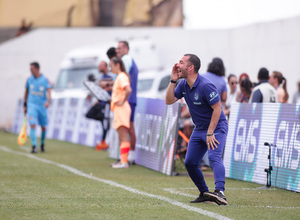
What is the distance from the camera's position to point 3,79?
96.7ft

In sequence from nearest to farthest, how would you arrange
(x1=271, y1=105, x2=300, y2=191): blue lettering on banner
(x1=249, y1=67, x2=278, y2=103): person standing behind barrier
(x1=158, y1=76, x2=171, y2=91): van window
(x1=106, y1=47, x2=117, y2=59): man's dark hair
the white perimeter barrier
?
(x1=271, y1=105, x2=300, y2=191): blue lettering on banner
(x1=249, y1=67, x2=278, y2=103): person standing behind barrier
the white perimeter barrier
(x1=106, y1=47, x2=117, y2=59): man's dark hair
(x1=158, y1=76, x2=171, y2=91): van window

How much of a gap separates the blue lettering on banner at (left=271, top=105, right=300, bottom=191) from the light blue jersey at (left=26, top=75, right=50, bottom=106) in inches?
274

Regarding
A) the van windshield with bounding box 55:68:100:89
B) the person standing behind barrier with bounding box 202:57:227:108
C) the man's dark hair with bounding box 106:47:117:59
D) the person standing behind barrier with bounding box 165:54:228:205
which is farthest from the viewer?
the van windshield with bounding box 55:68:100:89

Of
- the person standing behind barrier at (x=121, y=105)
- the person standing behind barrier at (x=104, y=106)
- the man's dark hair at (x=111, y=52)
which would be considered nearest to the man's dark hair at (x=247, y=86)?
the person standing behind barrier at (x=121, y=105)

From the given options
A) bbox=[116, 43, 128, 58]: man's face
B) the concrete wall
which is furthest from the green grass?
the concrete wall

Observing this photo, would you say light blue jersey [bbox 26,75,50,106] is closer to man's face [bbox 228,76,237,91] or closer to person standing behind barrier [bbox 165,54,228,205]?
man's face [bbox 228,76,237,91]

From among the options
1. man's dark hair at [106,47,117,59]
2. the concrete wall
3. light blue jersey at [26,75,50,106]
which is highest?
the concrete wall

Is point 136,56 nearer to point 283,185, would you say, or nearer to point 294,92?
point 294,92

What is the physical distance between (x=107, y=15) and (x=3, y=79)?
17.1 ft

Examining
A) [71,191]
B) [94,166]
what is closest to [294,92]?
[94,166]

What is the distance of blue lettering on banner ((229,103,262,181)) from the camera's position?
1127 centimetres

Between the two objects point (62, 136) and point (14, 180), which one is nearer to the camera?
point (14, 180)

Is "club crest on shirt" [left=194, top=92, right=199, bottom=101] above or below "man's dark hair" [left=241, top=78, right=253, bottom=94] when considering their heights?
below

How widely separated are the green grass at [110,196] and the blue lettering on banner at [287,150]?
0.77ft
